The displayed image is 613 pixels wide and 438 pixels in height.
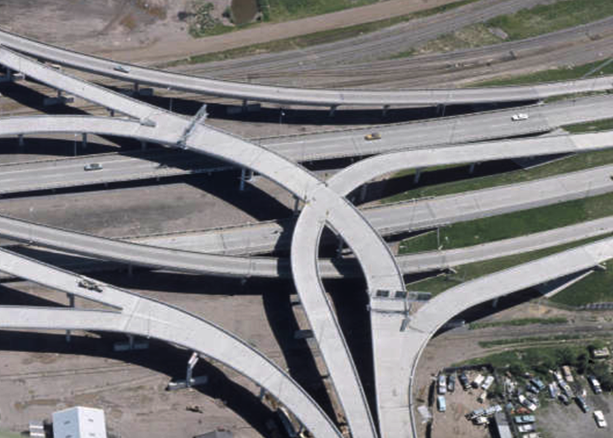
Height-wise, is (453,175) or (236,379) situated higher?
(453,175)

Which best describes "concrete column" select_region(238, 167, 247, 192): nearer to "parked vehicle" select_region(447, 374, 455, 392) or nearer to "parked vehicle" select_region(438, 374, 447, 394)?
"parked vehicle" select_region(438, 374, 447, 394)

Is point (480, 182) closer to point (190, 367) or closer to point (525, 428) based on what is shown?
point (525, 428)

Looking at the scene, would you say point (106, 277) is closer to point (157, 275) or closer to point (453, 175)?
point (157, 275)

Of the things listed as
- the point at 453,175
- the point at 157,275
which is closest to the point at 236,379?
the point at 157,275

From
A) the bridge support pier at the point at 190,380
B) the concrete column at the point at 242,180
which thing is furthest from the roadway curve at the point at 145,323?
the concrete column at the point at 242,180

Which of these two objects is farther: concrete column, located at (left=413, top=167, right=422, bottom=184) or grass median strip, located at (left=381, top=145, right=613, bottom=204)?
concrete column, located at (left=413, top=167, right=422, bottom=184)

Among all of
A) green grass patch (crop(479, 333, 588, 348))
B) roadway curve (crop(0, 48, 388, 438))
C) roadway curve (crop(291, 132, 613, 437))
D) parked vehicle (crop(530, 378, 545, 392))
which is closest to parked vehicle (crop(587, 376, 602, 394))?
parked vehicle (crop(530, 378, 545, 392))
